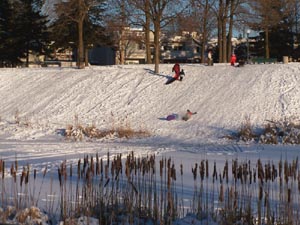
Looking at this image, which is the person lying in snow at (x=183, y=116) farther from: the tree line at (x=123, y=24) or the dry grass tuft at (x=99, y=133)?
the tree line at (x=123, y=24)

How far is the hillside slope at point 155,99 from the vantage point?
2603 centimetres

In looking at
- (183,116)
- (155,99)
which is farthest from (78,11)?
(183,116)

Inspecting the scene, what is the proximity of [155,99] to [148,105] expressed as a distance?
39.4 inches

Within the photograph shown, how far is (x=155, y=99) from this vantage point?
31406 mm

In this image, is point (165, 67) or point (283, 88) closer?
point (283, 88)

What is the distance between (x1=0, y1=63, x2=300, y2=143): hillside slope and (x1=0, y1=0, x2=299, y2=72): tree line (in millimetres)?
3628

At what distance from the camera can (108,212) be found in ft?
24.0

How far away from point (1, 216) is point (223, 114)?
2119 centimetres

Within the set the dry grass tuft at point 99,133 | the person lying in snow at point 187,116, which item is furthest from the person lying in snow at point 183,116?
the dry grass tuft at point 99,133

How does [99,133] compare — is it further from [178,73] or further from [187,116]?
[178,73]

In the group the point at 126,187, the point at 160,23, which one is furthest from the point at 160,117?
the point at 126,187

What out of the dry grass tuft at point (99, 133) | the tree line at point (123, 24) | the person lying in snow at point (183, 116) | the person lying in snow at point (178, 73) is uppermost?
the tree line at point (123, 24)

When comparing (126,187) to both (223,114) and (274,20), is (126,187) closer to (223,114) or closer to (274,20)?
(223,114)

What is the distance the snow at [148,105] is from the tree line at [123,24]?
384 cm
